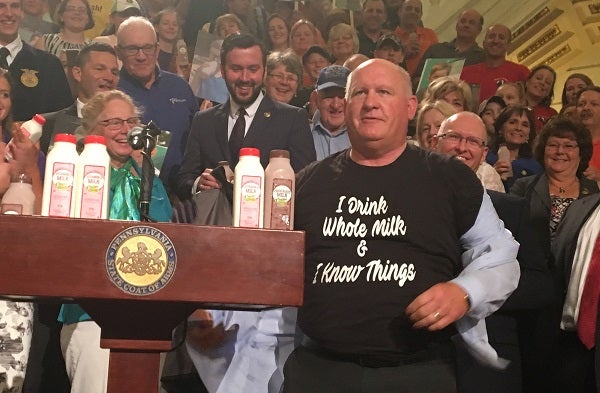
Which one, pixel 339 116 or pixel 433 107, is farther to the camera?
pixel 339 116

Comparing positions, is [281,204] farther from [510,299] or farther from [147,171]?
[510,299]

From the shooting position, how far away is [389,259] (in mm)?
1858

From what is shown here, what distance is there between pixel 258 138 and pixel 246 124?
132mm

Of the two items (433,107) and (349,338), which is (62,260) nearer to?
(349,338)

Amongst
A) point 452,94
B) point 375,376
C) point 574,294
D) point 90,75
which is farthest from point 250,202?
point 90,75

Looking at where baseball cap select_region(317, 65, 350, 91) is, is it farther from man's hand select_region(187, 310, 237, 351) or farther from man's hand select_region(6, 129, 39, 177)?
man's hand select_region(6, 129, 39, 177)

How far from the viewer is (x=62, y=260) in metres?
1.41

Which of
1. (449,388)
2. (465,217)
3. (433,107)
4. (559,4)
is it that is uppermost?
(559,4)

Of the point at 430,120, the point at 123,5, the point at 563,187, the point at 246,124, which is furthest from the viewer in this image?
→ the point at 123,5

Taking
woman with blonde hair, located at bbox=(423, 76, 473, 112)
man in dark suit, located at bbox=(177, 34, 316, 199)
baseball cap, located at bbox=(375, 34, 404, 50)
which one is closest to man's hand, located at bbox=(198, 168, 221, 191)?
man in dark suit, located at bbox=(177, 34, 316, 199)

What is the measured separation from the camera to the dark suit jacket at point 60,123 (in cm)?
330

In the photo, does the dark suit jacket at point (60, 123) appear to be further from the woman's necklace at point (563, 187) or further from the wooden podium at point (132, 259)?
the woman's necklace at point (563, 187)

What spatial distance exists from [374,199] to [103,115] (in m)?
1.30

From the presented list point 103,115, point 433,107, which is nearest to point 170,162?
point 103,115
